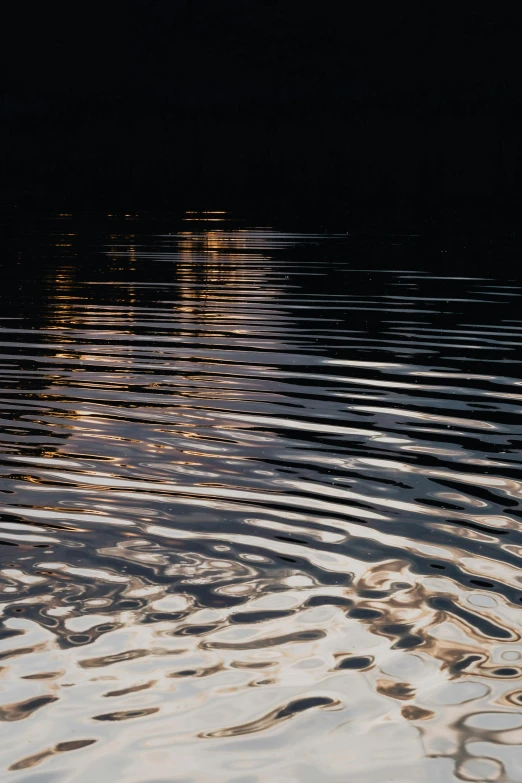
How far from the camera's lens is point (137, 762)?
5816mm

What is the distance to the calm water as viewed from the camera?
606 centimetres

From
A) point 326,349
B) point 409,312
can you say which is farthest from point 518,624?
point 409,312

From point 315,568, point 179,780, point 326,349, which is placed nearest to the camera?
point 179,780

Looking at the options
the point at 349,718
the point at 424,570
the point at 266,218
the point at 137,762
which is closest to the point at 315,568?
the point at 424,570

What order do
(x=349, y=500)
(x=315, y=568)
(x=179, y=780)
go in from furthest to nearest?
1. (x=349, y=500)
2. (x=315, y=568)
3. (x=179, y=780)

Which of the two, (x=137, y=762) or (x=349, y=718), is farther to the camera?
(x=349, y=718)

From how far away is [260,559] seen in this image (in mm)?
8492

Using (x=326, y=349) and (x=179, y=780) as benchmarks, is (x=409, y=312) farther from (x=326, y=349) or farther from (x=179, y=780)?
(x=179, y=780)

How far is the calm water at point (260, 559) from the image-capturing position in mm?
6059

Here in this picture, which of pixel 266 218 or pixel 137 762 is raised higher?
pixel 266 218

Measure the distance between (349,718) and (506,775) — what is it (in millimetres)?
820

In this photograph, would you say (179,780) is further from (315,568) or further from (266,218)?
(266,218)

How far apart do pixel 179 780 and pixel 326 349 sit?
13.0 meters

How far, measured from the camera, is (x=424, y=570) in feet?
27.5
